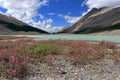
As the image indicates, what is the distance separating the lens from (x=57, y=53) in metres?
19.2

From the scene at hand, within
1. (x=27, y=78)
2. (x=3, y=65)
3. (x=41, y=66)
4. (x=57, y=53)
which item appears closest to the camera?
(x=27, y=78)

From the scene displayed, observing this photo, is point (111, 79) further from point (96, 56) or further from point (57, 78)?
point (96, 56)

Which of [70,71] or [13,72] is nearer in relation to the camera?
[13,72]

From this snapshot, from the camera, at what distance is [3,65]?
486 inches

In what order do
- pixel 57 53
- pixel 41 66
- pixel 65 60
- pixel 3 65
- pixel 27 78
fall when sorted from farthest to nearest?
pixel 57 53
pixel 65 60
pixel 41 66
pixel 3 65
pixel 27 78

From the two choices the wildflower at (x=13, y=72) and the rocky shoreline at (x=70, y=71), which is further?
the rocky shoreline at (x=70, y=71)

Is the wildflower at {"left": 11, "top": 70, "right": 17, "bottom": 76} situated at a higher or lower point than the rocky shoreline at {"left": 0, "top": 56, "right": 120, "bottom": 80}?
higher

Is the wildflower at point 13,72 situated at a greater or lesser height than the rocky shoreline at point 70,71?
greater

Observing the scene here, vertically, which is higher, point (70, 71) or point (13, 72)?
point (13, 72)

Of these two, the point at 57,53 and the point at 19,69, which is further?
the point at 57,53

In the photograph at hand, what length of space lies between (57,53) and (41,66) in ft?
17.3

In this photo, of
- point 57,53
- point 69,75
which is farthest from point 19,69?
point 57,53

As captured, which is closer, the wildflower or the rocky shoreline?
the wildflower

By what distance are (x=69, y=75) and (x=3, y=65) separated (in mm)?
3541
